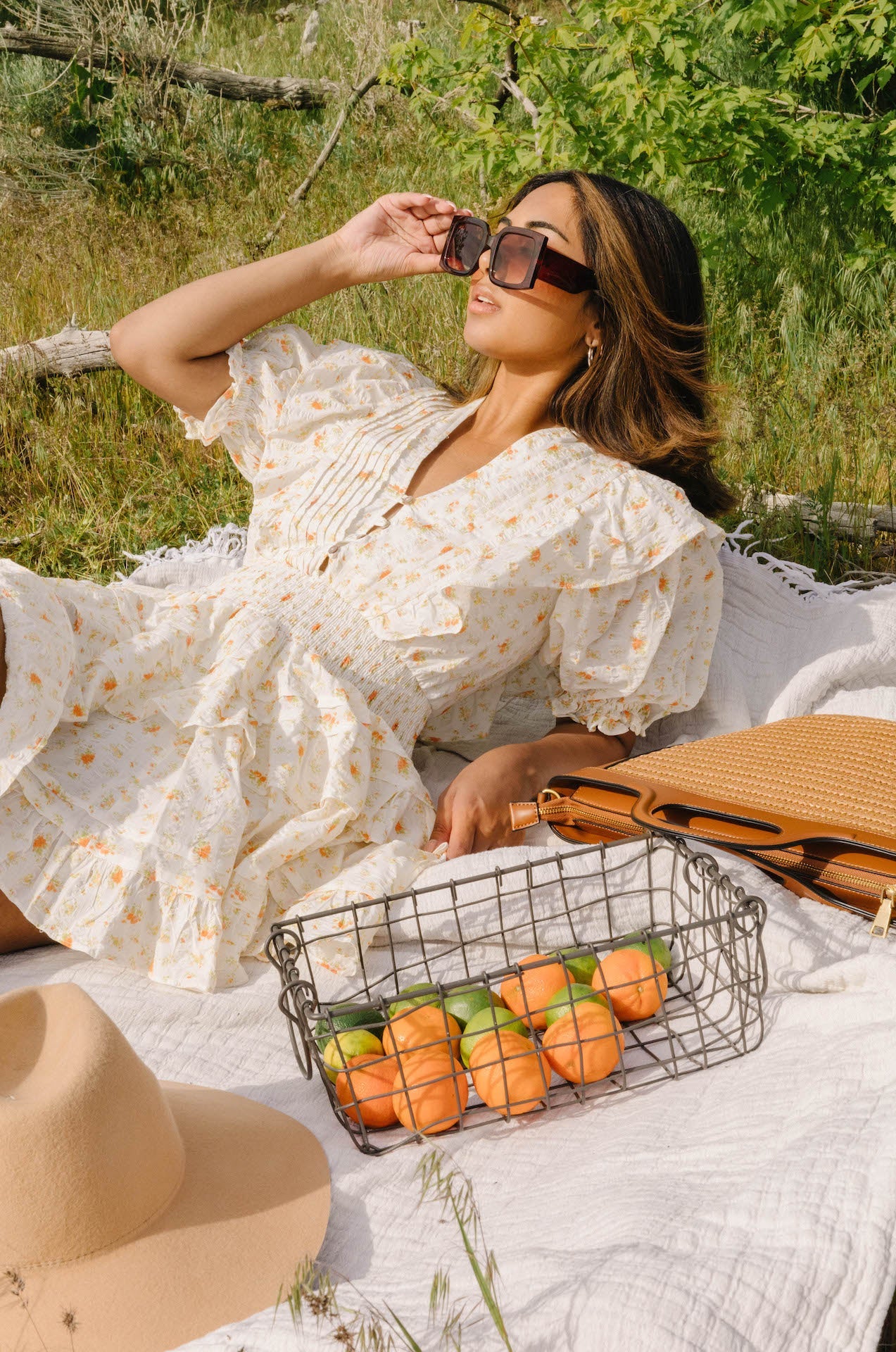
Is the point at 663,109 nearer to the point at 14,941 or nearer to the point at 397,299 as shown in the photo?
the point at 397,299

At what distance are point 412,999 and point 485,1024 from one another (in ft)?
0.39

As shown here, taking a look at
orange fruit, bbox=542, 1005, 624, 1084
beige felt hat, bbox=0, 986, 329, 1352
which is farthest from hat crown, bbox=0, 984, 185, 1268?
orange fruit, bbox=542, 1005, 624, 1084

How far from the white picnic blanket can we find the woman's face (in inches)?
50.8

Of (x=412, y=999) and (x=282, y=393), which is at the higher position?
(x=282, y=393)

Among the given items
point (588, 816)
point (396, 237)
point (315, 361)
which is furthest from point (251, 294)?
point (588, 816)

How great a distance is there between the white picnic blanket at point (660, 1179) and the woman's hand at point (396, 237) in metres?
1.68

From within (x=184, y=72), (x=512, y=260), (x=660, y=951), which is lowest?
(x=660, y=951)

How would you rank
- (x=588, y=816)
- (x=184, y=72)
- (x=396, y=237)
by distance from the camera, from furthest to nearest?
(x=184, y=72) < (x=396, y=237) < (x=588, y=816)

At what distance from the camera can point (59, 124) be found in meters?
7.43

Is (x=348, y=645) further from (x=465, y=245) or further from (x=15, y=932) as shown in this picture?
(x=465, y=245)

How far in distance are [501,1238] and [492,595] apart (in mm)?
1451

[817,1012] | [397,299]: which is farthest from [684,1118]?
[397,299]

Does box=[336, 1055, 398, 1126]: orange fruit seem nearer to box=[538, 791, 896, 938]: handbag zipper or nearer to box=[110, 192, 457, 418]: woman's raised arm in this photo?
box=[538, 791, 896, 938]: handbag zipper

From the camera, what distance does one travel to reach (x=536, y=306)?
2.89 metres
